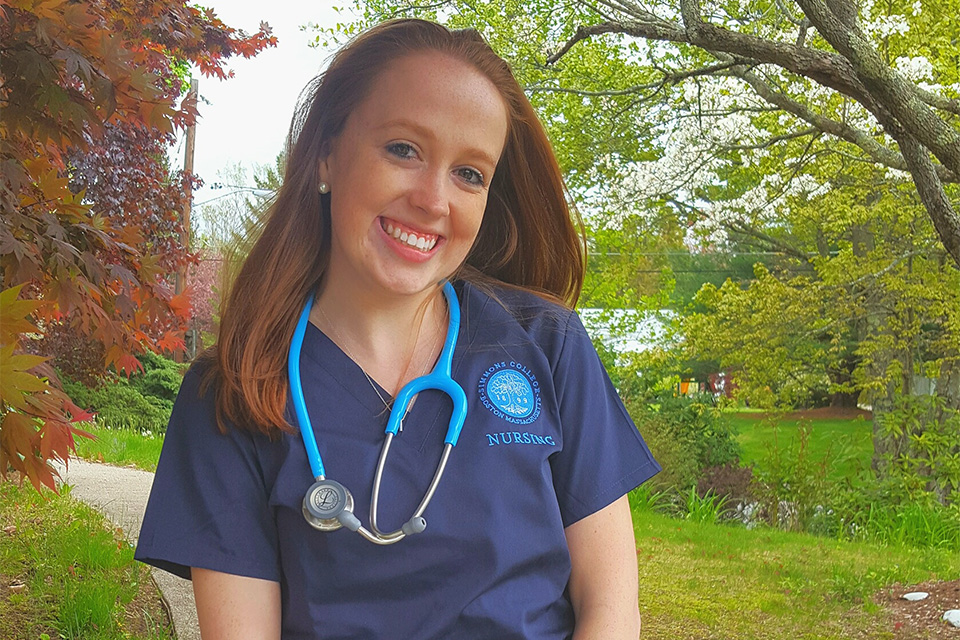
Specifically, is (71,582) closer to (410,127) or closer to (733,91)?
(410,127)

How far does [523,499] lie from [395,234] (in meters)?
0.36

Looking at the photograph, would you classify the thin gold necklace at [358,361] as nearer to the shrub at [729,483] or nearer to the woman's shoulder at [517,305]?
the woman's shoulder at [517,305]

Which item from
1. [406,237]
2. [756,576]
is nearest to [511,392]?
[406,237]

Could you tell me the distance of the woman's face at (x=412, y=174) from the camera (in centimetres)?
113

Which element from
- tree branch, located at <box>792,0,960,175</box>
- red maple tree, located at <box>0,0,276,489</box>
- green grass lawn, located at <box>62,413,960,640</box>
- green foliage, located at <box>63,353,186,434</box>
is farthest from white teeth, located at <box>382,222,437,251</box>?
green foliage, located at <box>63,353,186,434</box>

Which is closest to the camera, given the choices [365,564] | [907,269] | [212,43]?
[365,564]

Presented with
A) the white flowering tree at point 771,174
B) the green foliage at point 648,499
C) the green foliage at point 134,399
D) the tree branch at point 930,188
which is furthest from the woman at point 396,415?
the green foliage at point 134,399

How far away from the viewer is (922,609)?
12.7ft

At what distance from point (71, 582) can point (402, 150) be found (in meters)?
2.02

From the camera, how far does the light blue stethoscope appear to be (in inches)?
40.3

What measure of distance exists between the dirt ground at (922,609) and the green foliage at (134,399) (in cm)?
499

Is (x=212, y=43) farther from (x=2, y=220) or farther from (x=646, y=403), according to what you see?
(x=646, y=403)

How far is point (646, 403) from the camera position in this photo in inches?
280

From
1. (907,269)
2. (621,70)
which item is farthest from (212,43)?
(907,269)
